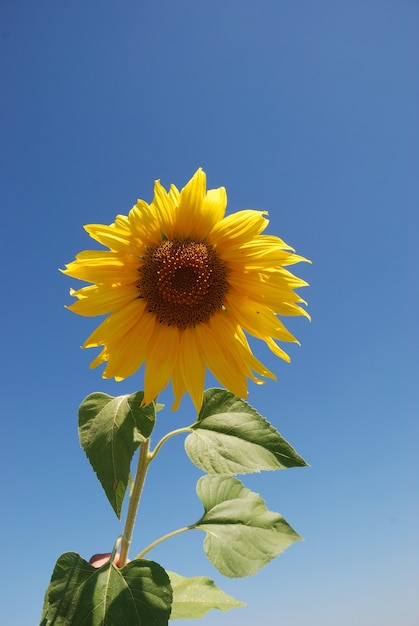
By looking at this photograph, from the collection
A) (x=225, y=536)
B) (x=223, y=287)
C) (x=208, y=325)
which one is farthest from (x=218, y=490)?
(x=223, y=287)

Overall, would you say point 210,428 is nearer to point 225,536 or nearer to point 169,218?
point 225,536

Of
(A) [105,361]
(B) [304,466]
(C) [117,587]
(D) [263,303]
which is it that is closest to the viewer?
(C) [117,587]

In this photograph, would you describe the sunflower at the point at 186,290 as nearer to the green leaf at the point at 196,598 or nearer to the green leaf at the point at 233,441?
the green leaf at the point at 233,441

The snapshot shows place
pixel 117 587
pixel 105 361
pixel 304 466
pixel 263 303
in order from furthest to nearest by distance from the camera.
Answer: pixel 263 303, pixel 105 361, pixel 304 466, pixel 117 587

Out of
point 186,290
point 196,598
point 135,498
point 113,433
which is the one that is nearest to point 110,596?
point 135,498

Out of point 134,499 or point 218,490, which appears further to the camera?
point 218,490

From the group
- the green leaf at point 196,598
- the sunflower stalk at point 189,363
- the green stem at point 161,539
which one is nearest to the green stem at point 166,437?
the sunflower stalk at point 189,363

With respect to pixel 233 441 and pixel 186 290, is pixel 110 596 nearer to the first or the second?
pixel 233 441
